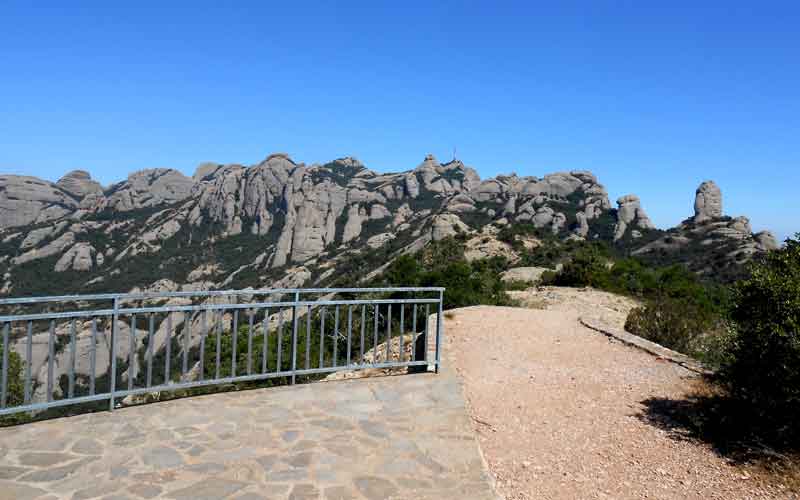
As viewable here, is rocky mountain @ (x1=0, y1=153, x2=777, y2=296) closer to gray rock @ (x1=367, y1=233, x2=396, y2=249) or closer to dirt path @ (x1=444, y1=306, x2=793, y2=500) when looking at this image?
gray rock @ (x1=367, y1=233, x2=396, y2=249)

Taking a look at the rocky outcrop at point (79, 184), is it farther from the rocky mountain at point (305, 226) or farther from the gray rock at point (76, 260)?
the gray rock at point (76, 260)

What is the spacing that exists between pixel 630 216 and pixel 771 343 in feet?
221

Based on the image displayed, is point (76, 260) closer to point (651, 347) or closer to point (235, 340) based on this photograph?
point (235, 340)

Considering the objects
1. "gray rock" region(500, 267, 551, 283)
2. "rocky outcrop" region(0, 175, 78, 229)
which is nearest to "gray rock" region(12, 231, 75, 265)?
"rocky outcrop" region(0, 175, 78, 229)

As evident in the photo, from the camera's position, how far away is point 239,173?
355 feet

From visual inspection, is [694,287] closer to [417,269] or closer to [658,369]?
[417,269]

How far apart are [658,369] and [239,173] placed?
109 m

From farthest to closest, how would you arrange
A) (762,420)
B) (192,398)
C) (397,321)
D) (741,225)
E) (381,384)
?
1. (741,225)
2. (397,321)
3. (381,384)
4. (192,398)
5. (762,420)

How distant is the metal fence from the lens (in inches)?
170

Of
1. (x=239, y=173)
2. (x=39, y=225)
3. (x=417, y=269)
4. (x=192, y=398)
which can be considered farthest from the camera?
(x=239, y=173)

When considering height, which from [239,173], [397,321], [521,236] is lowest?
[397,321]

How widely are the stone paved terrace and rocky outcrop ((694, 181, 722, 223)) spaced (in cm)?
6683

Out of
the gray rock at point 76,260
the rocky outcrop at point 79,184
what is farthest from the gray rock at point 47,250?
the rocky outcrop at point 79,184

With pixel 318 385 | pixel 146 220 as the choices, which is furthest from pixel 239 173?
pixel 318 385
